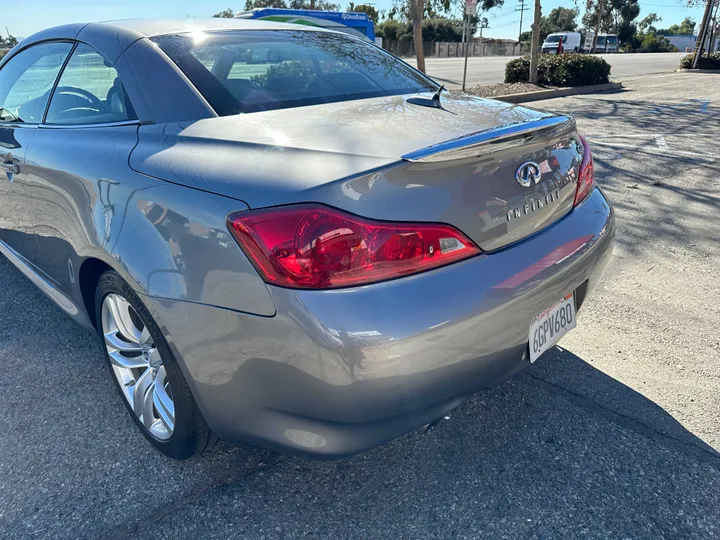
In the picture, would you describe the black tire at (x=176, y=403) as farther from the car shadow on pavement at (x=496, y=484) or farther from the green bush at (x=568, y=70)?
the green bush at (x=568, y=70)

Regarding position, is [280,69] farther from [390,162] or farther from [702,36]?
[702,36]

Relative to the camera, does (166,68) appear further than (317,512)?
Yes

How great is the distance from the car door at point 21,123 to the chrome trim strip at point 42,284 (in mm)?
44

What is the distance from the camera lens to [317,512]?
1.99 meters

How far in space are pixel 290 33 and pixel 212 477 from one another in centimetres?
211

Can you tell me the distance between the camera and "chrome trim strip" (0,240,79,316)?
2709 millimetres

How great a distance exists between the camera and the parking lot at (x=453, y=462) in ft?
6.33

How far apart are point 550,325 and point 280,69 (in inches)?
62.6

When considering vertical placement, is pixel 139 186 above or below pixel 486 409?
above

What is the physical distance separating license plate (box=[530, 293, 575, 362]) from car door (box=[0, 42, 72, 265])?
2.40 metres

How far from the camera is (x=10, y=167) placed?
284 centimetres

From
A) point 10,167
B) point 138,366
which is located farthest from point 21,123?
point 138,366

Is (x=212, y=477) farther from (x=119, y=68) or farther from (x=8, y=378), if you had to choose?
(x=119, y=68)

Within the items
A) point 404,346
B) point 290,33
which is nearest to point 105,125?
point 290,33
